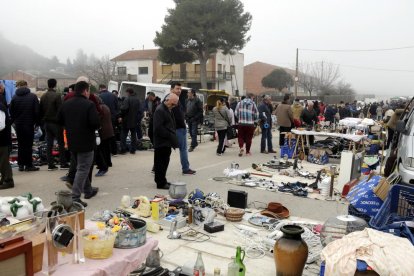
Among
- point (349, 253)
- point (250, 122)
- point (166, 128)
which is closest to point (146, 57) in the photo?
point (250, 122)

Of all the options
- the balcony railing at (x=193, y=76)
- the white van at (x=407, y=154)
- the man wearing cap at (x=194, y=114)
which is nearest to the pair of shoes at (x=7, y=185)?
the man wearing cap at (x=194, y=114)

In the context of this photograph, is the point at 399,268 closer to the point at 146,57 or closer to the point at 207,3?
the point at 207,3

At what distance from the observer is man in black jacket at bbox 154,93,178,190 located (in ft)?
23.7

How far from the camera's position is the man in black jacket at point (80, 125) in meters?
5.88

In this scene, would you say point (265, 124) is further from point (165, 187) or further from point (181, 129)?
point (165, 187)

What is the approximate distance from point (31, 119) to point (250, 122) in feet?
18.9

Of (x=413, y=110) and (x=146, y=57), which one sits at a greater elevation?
(x=146, y=57)

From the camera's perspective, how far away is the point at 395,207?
14.9ft

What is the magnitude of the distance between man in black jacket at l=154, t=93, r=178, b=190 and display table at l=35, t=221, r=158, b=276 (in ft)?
13.0

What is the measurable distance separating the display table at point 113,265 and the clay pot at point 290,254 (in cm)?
123

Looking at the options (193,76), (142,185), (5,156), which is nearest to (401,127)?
(142,185)

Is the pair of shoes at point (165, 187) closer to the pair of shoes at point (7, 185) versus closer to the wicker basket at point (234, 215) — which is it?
the wicker basket at point (234, 215)

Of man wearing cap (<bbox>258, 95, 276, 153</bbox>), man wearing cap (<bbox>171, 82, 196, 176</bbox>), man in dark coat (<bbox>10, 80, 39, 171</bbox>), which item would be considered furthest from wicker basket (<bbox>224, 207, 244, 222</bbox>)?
man wearing cap (<bbox>258, 95, 276, 153</bbox>)

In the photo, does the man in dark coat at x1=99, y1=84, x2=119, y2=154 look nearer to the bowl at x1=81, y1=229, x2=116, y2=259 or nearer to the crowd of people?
the crowd of people
